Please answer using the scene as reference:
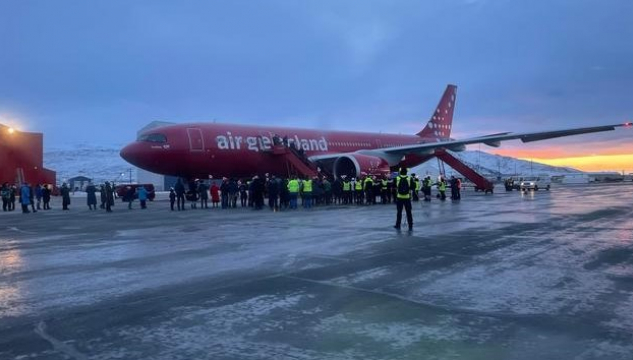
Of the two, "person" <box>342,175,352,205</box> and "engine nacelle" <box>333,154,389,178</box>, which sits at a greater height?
"engine nacelle" <box>333,154,389,178</box>

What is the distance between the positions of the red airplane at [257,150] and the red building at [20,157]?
978 inches

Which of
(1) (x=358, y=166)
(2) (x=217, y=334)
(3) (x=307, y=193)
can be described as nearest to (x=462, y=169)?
(1) (x=358, y=166)

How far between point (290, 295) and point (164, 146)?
19.9 m

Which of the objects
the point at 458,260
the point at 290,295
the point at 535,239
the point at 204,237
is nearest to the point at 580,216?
the point at 535,239

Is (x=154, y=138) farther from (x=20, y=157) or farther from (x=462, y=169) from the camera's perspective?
(x=20, y=157)

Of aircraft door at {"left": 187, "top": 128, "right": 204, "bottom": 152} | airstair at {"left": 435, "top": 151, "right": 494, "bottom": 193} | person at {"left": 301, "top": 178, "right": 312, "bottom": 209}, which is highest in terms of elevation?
aircraft door at {"left": 187, "top": 128, "right": 204, "bottom": 152}

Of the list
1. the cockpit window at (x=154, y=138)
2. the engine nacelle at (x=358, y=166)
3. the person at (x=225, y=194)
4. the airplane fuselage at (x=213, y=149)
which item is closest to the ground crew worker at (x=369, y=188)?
the engine nacelle at (x=358, y=166)

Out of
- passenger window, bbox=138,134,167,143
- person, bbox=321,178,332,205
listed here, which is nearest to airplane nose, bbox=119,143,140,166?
passenger window, bbox=138,134,167,143

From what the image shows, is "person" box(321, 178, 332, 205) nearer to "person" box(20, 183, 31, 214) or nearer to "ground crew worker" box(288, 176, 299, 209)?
"ground crew worker" box(288, 176, 299, 209)

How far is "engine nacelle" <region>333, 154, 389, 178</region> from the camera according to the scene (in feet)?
89.8

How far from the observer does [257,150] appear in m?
27.6

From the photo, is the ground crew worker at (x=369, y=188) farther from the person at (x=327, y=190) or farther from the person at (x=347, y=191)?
the person at (x=327, y=190)

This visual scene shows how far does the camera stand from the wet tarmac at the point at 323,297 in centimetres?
403

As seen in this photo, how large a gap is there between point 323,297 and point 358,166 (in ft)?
71.5
